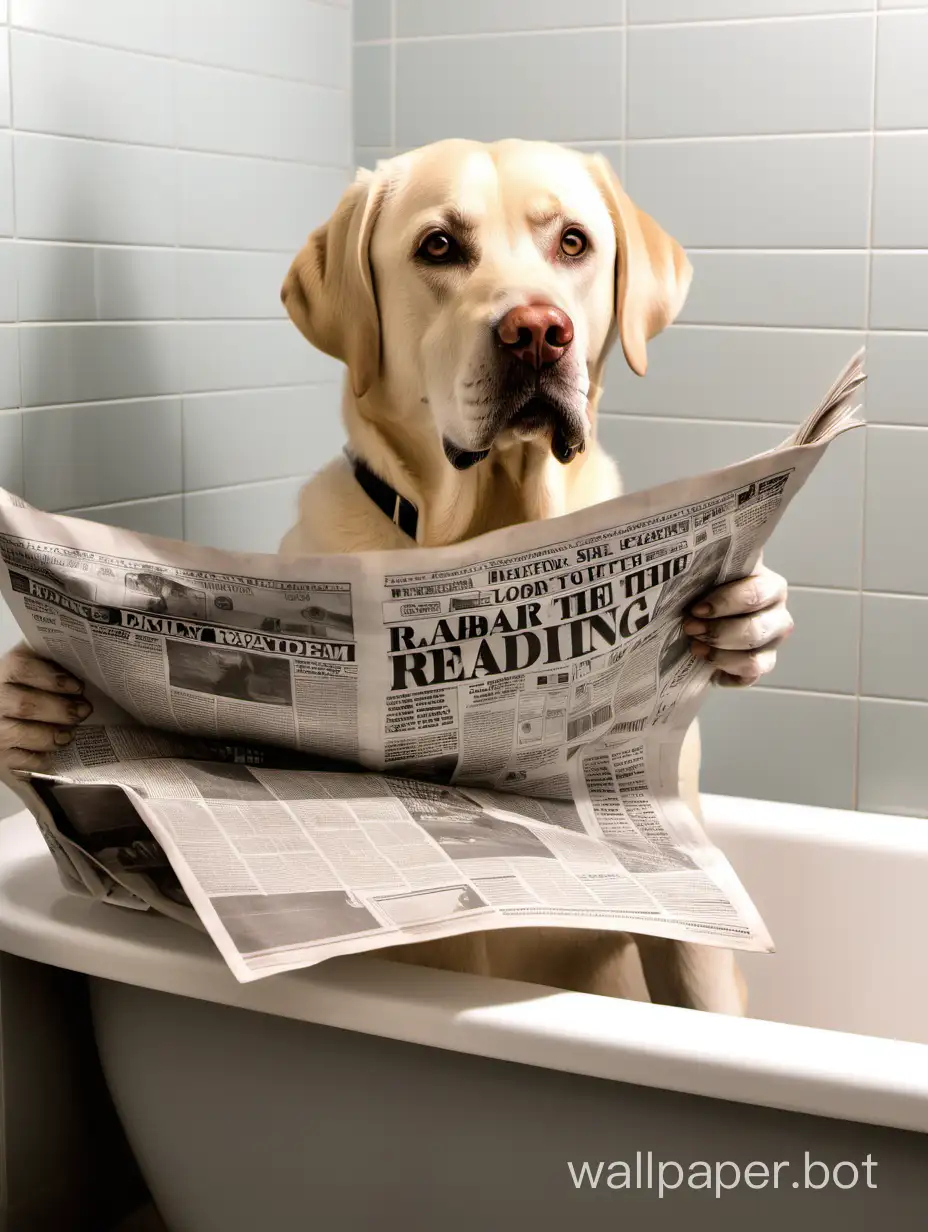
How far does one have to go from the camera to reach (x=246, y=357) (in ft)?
5.35

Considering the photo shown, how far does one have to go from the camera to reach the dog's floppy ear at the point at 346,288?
1184 millimetres

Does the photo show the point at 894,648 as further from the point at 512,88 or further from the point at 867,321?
the point at 512,88

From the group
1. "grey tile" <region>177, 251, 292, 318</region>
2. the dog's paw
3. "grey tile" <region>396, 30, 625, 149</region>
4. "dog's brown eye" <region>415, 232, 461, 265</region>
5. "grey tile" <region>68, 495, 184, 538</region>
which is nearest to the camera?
the dog's paw

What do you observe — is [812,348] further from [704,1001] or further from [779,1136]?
[779,1136]

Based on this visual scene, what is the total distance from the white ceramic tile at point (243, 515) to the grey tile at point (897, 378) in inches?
29.2

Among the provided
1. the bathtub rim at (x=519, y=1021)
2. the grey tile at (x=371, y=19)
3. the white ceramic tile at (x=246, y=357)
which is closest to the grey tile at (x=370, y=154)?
the grey tile at (x=371, y=19)

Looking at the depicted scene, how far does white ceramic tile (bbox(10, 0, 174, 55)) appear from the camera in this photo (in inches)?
49.5

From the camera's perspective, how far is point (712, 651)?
1.08 m

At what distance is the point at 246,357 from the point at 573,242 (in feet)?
1.96

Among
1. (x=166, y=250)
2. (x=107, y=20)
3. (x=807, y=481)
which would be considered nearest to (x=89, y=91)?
(x=107, y=20)

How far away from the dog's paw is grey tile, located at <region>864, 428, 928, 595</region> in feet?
2.13

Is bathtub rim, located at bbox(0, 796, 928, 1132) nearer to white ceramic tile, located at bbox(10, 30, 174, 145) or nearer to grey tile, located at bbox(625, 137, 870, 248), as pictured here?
white ceramic tile, located at bbox(10, 30, 174, 145)

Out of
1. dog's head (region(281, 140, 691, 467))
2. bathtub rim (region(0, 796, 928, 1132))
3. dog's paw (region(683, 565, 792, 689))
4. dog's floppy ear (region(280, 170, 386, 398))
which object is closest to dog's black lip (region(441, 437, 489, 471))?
dog's head (region(281, 140, 691, 467))

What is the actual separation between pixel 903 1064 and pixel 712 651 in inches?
14.0
